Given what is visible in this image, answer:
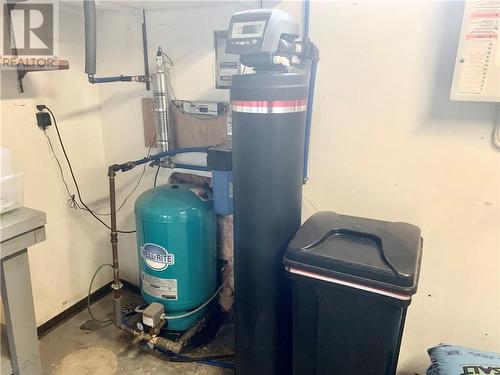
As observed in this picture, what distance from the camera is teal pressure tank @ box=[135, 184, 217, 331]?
1820mm

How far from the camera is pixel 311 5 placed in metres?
1.56

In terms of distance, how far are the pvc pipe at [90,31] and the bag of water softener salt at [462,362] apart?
5.34 feet

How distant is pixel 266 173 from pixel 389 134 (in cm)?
57

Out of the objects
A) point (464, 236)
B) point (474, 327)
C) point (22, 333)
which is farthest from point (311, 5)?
point (22, 333)

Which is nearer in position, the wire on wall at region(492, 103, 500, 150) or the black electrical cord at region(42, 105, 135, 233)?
the wire on wall at region(492, 103, 500, 150)

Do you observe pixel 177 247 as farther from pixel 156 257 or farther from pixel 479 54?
pixel 479 54

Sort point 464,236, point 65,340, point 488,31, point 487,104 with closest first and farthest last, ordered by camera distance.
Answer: point 488,31 → point 487,104 → point 464,236 → point 65,340

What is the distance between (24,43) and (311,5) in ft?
4.25

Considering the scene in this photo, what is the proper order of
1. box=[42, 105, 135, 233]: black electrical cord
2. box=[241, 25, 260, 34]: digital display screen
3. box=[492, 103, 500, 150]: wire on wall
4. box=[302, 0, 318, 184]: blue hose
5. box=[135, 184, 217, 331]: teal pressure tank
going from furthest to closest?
box=[42, 105, 135, 233]: black electrical cord → box=[135, 184, 217, 331]: teal pressure tank → box=[302, 0, 318, 184]: blue hose → box=[492, 103, 500, 150]: wire on wall → box=[241, 25, 260, 34]: digital display screen

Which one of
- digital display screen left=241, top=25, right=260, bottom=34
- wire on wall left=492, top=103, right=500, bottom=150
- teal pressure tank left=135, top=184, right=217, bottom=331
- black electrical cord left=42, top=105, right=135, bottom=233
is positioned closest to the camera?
digital display screen left=241, top=25, right=260, bottom=34

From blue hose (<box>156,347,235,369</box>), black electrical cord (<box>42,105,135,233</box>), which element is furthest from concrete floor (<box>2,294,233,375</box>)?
black electrical cord (<box>42,105,135,233</box>)

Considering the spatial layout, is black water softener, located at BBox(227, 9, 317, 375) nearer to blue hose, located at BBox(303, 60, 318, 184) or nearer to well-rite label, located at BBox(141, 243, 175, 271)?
blue hose, located at BBox(303, 60, 318, 184)

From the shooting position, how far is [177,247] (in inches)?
72.3

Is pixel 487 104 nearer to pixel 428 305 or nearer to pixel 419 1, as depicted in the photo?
pixel 419 1
